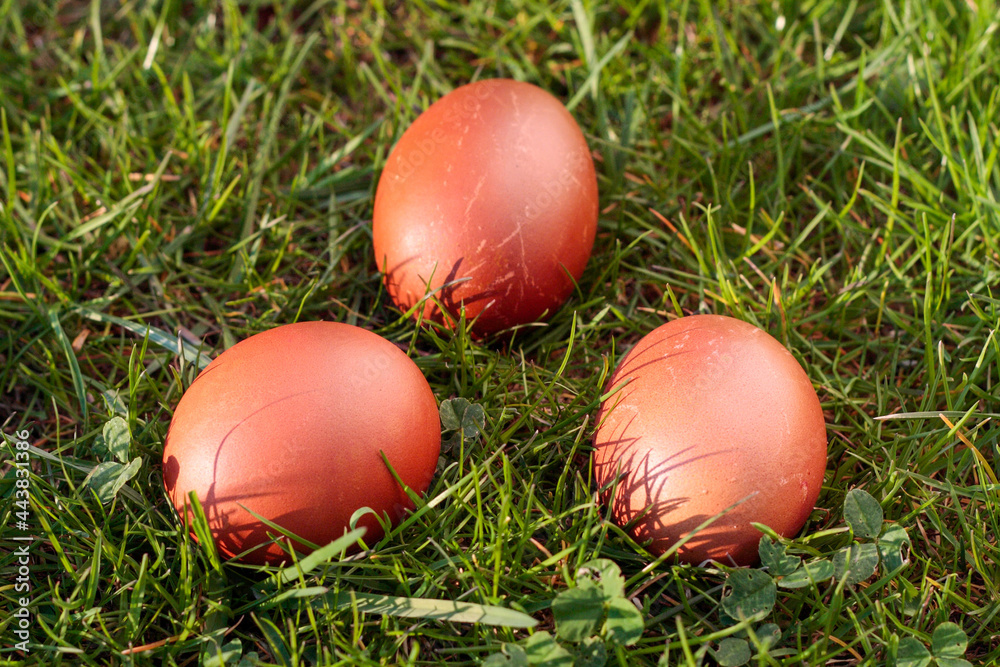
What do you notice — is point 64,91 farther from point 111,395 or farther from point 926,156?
point 926,156

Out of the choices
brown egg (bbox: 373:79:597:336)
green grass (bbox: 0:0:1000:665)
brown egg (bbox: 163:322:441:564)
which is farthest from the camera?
brown egg (bbox: 373:79:597:336)

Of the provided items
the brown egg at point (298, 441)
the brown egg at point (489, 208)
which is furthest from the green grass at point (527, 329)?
the brown egg at point (489, 208)

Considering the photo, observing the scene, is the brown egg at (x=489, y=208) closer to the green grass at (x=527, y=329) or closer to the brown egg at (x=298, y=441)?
the green grass at (x=527, y=329)

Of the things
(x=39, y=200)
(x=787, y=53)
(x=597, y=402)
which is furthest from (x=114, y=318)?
(x=787, y=53)

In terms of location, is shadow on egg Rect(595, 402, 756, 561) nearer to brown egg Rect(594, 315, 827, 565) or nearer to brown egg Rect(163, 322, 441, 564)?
brown egg Rect(594, 315, 827, 565)

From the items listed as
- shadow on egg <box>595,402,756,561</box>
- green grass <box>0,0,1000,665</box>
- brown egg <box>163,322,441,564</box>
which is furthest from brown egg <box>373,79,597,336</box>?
shadow on egg <box>595,402,756,561</box>

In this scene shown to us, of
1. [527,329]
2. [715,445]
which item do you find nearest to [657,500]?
[715,445]
